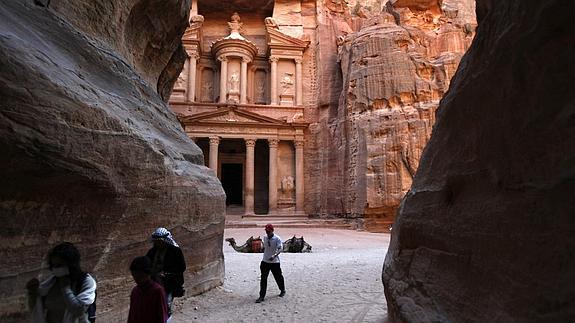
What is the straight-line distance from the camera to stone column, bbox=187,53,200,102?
2900 centimetres

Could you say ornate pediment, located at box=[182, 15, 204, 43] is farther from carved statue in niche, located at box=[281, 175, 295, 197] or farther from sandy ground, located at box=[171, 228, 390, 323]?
sandy ground, located at box=[171, 228, 390, 323]

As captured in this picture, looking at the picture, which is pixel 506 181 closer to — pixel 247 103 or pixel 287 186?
pixel 287 186

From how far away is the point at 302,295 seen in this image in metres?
6.95

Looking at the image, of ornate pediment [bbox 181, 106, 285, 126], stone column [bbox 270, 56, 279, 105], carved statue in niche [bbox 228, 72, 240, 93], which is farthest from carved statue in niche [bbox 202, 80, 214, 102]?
stone column [bbox 270, 56, 279, 105]

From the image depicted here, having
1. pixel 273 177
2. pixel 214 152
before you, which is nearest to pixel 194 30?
pixel 214 152

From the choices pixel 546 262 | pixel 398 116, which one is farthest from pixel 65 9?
pixel 398 116

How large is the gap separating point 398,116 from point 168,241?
18.3m

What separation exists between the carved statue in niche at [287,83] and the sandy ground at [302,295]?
19.5 metres

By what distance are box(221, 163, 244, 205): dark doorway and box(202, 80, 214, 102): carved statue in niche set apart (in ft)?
18.8

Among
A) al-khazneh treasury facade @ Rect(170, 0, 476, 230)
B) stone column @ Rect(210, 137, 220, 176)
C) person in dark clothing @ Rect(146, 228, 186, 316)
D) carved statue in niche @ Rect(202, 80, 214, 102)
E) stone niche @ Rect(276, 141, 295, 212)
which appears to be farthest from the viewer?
carved statue in niche @ Rect(202, 80, 214, 102)

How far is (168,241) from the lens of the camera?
3.76 m

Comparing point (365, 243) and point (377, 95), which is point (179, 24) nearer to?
point (365, 243)

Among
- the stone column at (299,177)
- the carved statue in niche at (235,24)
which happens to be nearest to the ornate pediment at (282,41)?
the carved statue in niche at (235,24)

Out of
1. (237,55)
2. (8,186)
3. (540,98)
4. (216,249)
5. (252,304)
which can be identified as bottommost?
(252,304)
